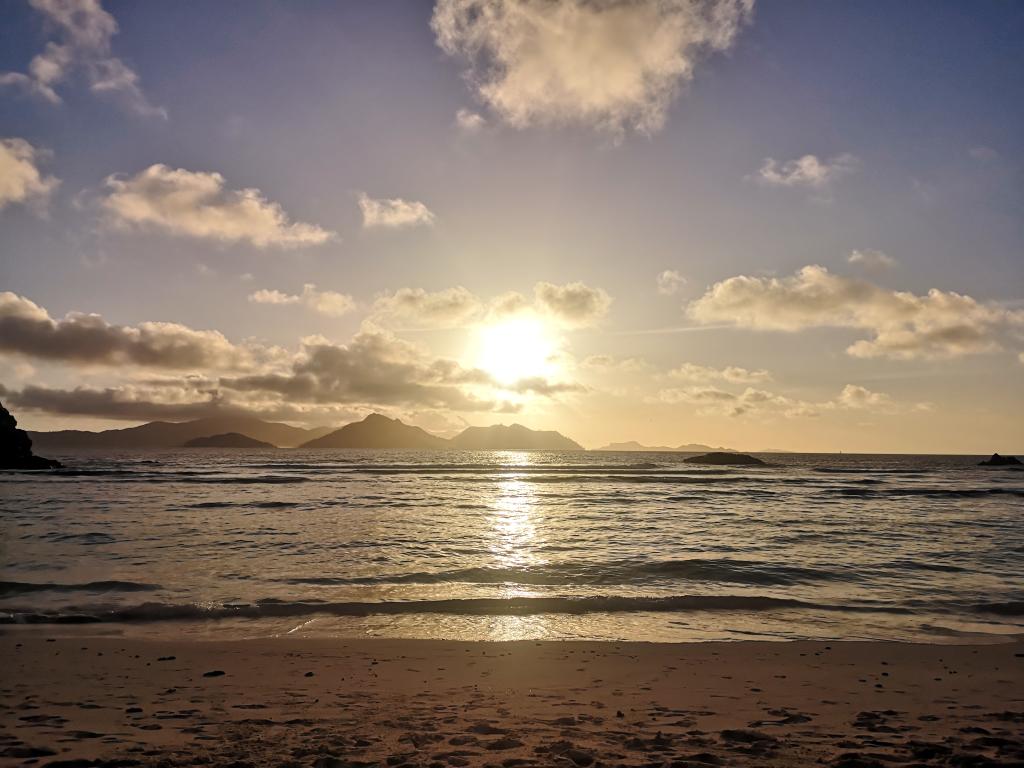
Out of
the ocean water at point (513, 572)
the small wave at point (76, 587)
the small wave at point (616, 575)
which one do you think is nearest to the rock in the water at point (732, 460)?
the ocean water at point (513, 572)

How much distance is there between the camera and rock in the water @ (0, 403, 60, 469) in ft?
291

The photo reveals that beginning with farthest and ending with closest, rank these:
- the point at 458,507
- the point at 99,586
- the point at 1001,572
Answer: the point at 458,507 < the point at 1001,572 < the point at 99,586

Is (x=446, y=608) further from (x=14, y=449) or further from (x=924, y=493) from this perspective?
(x=14, y=449)

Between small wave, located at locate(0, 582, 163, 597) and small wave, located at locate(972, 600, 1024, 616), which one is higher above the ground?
small wave, located at locate(972, 600, 1024, 616)

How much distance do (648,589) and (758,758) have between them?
33.6 feet

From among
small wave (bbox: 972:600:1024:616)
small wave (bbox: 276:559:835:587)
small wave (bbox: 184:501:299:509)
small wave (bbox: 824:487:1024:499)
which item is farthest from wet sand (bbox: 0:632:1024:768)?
small wave (bbox: 824:487:1024:499)

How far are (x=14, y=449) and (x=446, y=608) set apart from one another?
107m

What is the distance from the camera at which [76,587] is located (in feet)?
54.6

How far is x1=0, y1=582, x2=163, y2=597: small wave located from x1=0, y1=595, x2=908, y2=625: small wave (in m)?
2.12

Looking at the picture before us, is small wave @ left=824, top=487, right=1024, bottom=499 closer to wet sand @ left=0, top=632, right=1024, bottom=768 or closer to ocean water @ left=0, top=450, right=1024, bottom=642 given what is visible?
ocean water @ left=0, top=450, right=1024, bottom=642

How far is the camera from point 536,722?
804 cm

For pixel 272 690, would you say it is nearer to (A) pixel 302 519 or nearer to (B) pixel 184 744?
(B) pixel 184 744

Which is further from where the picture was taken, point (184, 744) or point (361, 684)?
point (361, 684)

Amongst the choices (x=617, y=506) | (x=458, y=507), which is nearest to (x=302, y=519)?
(x=458, y=507)
